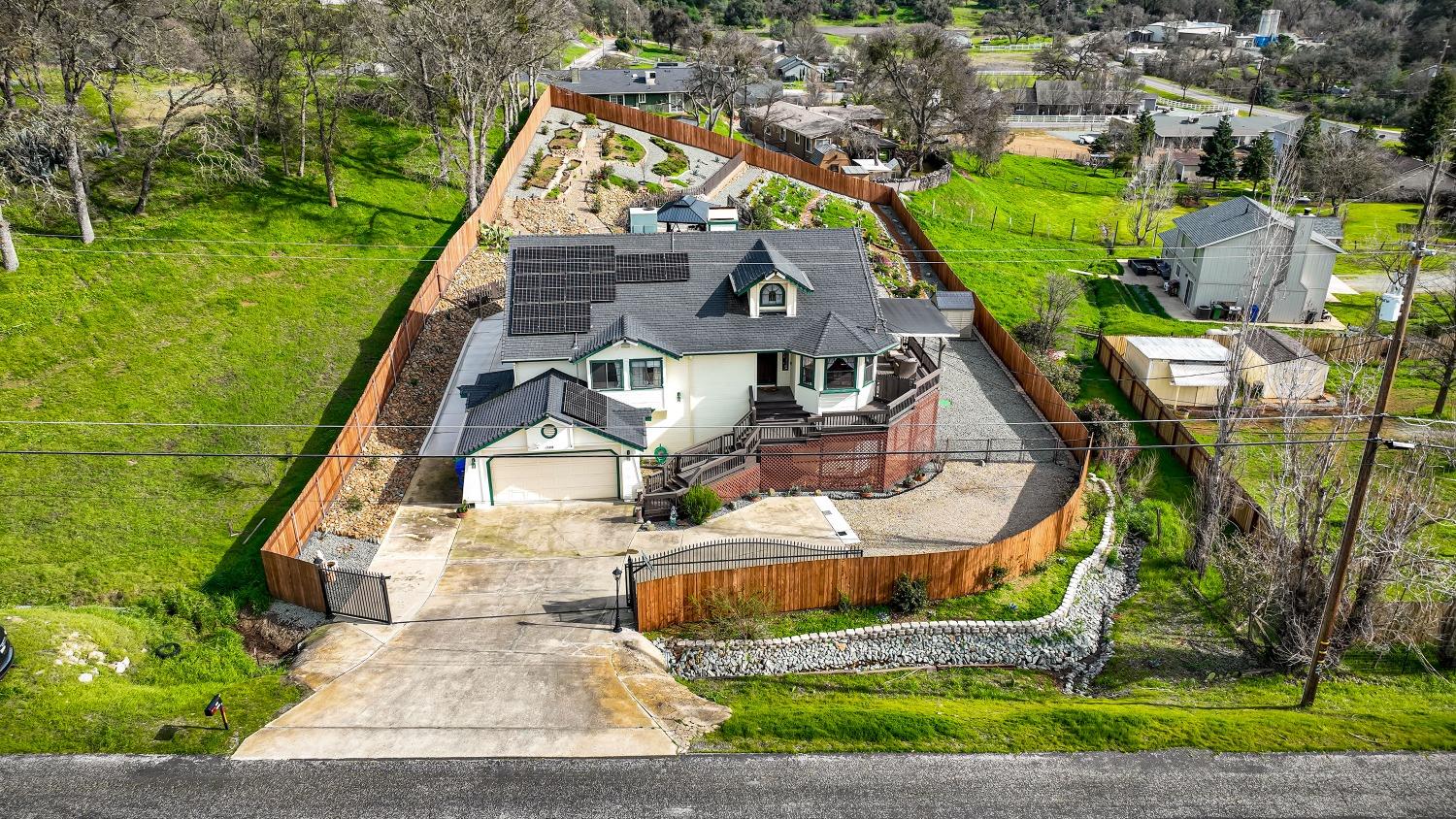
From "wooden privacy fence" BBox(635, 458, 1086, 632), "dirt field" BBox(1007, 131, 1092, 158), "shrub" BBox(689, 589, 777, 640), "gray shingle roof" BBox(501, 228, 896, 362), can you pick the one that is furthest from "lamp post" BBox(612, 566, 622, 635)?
"dirt field" BBox(1007, 131, 1092, 158)

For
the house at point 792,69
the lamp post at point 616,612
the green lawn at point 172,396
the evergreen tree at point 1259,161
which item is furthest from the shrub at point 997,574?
the house at point 792,69

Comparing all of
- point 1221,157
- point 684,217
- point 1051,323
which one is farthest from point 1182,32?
point 684,217

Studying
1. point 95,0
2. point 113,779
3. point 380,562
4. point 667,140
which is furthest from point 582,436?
point 667,140

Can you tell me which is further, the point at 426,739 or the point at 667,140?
the point at 667,140

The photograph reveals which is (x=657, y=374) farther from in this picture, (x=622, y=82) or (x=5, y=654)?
(x=622, y=82)

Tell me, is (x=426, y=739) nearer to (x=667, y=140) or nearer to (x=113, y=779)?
(x=113, y=779)
